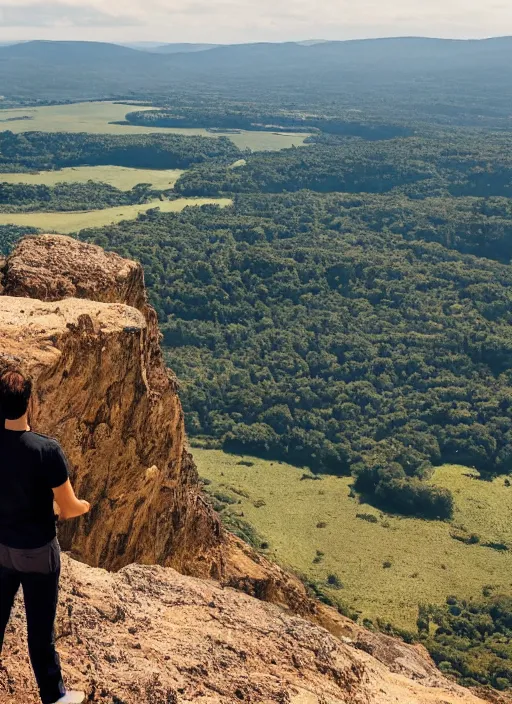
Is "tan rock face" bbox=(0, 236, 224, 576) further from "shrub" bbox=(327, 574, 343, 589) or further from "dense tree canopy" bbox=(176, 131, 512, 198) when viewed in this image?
"dense tree canopy" bbox=(176, 131, 512, 198)

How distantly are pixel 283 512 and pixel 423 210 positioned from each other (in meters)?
79.2

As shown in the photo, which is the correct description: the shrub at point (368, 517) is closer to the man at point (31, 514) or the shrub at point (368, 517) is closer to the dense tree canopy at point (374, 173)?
the man at point (31, 514)

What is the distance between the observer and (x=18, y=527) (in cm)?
669

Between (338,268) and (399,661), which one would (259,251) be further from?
(399,661)

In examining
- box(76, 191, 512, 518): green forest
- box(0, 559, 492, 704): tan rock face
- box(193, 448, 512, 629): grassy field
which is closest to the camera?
box(0, 559, 492, 704): tan rock face

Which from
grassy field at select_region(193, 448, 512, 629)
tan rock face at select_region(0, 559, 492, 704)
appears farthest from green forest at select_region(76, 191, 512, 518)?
tan rock face at select_region(0, 559, 492, 704)

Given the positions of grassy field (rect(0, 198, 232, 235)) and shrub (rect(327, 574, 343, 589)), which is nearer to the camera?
shrub (rect(327, 574, 343, 589))

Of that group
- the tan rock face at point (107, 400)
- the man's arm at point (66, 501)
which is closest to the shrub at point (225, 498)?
the tan rock face at point (107, 400)

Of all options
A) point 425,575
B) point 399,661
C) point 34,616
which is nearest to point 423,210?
point 425,575

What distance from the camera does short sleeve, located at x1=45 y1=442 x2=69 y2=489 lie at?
6.57m

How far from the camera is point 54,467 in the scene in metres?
6.59

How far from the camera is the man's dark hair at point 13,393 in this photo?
646 centimetres

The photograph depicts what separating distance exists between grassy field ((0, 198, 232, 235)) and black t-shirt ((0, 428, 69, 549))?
268ft

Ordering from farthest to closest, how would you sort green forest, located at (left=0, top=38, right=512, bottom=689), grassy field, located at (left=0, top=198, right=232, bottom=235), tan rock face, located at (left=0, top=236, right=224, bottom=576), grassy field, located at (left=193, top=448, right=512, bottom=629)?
grassy field, located at (left=0, top=198, right=232, bottom=235) < green forest, located at (left=0, top=38, right=512, bottom=689) < grassy field, located at (left=193, top=448, right=512, bottom=629) < tan rock face, located at (left=0, top=236, right=224, bottom=576)
